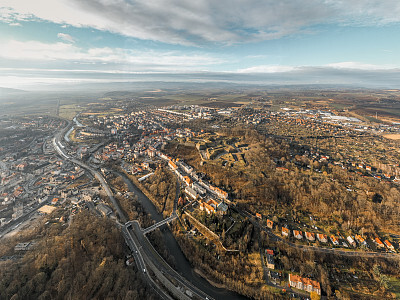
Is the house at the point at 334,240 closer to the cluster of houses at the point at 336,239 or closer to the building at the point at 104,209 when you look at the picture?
the cluster of houses at the point at 336,239

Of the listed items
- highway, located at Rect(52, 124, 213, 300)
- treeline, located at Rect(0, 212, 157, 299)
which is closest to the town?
highway, located at Rect(52, 124, 213, 300)

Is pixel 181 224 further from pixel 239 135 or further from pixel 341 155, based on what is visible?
pixel 341 155

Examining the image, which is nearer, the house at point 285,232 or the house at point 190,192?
the house at point 285,232

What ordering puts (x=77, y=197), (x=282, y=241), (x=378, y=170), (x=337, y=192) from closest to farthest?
(x=282, y=241), (x=337, y=192), (x=77, y=197), (x=378, y=170)

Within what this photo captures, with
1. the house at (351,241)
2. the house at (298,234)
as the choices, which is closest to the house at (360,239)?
the house at (351,241)

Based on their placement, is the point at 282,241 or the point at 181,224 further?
the point at 181,224

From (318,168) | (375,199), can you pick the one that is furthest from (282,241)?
(318,168)

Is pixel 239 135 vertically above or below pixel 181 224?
above
